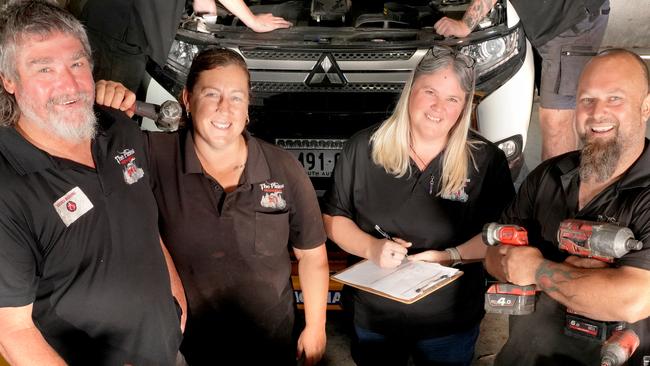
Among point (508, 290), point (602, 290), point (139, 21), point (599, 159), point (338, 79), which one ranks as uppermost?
point (139, 21)

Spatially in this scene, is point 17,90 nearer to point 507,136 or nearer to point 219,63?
point 219,63

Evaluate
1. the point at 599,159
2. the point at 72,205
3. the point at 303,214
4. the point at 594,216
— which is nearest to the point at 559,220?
the point at 594,216

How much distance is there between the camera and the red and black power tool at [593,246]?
186 cm

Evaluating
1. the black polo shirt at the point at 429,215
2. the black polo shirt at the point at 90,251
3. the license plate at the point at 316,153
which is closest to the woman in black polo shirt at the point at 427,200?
the black polo shirt at the point at 429,215

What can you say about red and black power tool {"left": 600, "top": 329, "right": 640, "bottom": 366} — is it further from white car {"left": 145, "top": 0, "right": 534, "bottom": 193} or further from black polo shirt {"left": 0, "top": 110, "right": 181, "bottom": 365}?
white car {"left": 145, "top": 0, "right": 534, "bottom": 193}

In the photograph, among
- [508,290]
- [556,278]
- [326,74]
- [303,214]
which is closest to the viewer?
[556,278]

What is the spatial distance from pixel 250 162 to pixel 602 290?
1.17m

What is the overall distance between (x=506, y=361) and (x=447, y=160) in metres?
0.75

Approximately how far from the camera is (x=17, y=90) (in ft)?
6.03

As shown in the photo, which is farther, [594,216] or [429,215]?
[429,215]

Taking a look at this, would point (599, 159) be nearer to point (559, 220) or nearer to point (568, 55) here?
point (559, 220)

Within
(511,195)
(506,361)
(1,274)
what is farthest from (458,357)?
(1,274)

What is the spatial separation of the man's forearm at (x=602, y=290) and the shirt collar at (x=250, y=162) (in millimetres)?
974

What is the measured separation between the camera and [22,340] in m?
1.72
